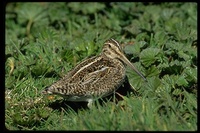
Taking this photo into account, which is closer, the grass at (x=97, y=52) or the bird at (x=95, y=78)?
the grass at (x=97, y=52)

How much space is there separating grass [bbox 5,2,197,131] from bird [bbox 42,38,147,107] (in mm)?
153

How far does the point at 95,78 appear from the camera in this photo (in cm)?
670

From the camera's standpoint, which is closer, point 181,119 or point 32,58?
point 181,119

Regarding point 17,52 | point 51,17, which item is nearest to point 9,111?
point 17,52

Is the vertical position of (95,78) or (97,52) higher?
(97,52)

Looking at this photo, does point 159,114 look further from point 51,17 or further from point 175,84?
point 51,17

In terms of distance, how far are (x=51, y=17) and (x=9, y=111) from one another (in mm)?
3836

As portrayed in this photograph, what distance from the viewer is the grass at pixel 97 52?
5742 millimetres

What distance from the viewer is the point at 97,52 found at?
786 cm

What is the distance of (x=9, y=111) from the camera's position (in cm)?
662

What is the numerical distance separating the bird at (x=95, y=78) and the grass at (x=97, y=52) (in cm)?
15

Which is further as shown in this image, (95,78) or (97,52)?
(97,52)

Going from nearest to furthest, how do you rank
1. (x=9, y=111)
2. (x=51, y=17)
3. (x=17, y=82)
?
(x=9, y=111) → (x=17, y=82) → (x=51, y=17)

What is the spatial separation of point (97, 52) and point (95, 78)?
3.95 ft
